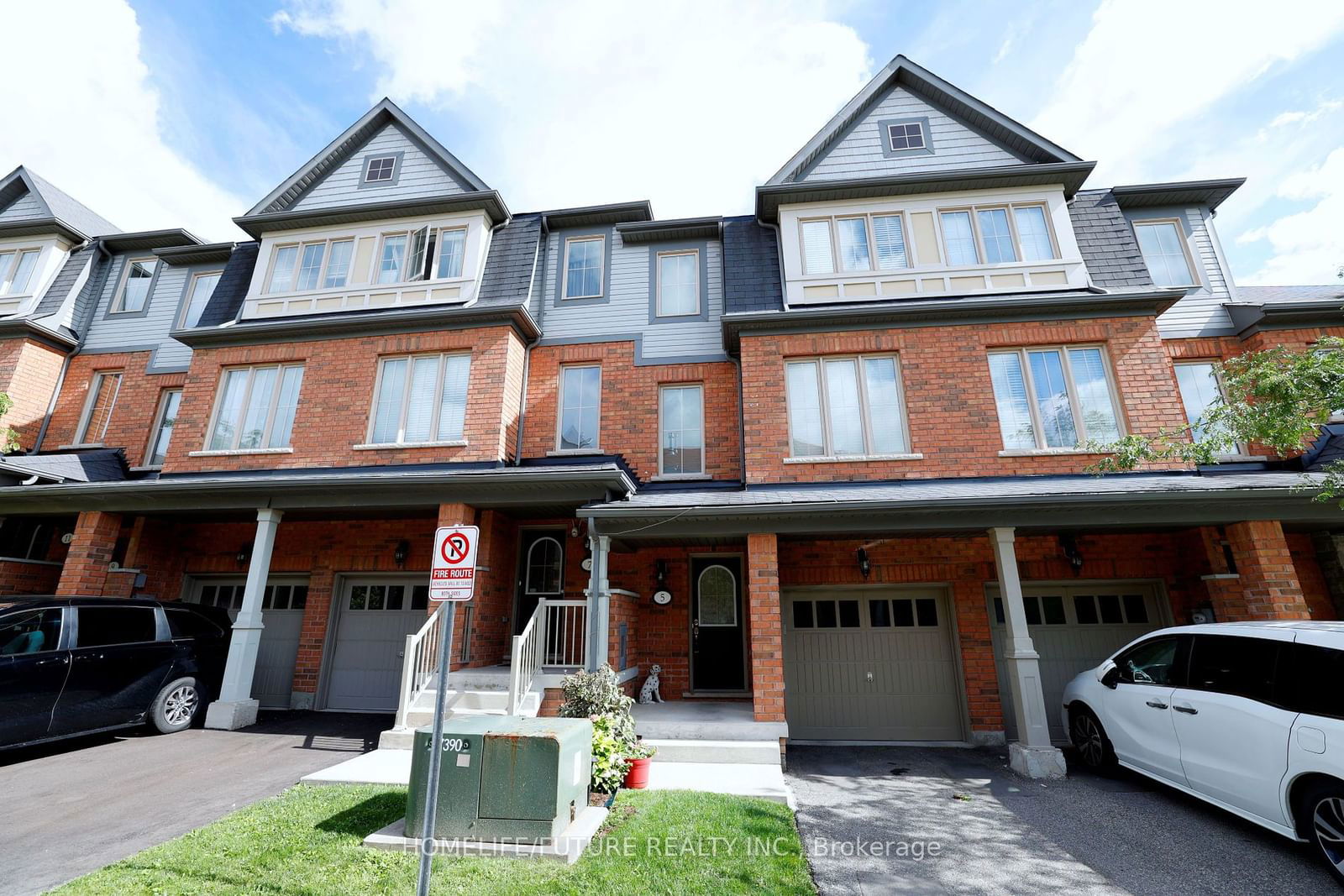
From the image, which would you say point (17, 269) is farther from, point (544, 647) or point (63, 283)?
point (544, 647)

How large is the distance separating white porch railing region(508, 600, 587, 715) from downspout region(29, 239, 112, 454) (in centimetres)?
1221

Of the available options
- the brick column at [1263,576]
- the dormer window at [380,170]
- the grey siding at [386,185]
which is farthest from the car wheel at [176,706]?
the brick column at [1263,576]

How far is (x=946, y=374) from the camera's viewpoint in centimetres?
973

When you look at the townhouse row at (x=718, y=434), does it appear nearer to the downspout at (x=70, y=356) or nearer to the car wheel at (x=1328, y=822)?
the downspout at (x=70, y=356)

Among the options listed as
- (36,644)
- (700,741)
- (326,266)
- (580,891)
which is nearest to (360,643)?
(36,644)

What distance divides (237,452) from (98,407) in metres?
5.33

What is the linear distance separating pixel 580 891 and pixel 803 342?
834cm

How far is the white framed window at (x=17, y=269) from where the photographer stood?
13.7 m

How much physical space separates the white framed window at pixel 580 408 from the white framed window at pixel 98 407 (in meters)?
10.1

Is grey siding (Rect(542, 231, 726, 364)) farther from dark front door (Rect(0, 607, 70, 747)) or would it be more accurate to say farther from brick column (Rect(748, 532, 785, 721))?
dark front door (Rect(0, 607, 70, 747))

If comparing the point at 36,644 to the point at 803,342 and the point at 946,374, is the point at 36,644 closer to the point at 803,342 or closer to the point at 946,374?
the point at 803,342

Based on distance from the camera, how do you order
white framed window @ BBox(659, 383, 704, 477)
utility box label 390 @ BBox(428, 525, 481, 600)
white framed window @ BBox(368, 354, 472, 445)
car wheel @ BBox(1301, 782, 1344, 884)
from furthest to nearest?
white framed window @ BBox(659, 383, 704, 477) < white framed window @ BBox(368, 354, 472, 445) < car wheel @ BBox(1301, 782, 1344, 884) < utility box label 390 @ BBox(428, 525, 481, 600)

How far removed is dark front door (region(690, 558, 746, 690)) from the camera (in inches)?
396

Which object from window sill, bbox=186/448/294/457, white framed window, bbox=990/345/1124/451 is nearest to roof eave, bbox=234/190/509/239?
window sill, bbox=186/448/294/457
